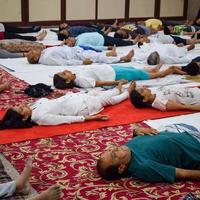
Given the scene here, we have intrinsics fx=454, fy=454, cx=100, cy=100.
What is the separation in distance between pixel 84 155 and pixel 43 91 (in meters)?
1.60

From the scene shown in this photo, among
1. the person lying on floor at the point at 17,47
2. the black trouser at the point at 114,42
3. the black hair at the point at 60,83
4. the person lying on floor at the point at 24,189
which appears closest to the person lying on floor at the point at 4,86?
the black hair at the point at 60,83

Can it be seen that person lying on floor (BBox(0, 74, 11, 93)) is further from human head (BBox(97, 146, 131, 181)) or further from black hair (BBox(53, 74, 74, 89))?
human head (BBox(97, 146, 131, 181))

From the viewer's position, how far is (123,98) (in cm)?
445

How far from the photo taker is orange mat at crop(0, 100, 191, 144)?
3508 millimetres

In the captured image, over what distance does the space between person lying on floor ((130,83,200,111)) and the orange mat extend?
55 millimetres

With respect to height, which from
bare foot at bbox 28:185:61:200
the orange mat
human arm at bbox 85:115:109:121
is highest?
bare foot at bbox 28:185:61:200

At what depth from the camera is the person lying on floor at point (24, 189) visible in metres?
2.41

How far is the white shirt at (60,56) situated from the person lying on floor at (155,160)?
11.1ft

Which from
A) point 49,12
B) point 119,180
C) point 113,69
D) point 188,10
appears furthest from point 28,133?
point 188,10

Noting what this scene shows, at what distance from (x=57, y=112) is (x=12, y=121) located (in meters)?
0.41

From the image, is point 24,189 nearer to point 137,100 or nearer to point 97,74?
point 137,100

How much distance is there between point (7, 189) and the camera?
2510 mm

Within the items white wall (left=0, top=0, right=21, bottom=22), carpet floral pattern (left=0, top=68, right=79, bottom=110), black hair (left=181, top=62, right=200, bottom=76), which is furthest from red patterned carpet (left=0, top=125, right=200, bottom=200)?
white wall (left=0, top=0, right=21, bottom=22)

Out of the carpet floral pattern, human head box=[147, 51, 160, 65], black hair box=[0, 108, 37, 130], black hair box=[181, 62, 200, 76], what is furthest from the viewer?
human head box=[147, 51, 160, 65]
